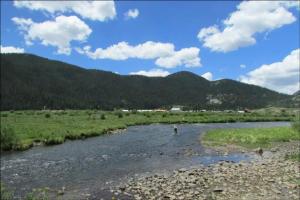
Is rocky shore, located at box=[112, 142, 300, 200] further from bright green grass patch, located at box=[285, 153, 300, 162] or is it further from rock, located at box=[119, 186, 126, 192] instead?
bright green grass patch, located at box=[285, 153, 300, 162]

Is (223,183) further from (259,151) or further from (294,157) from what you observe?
(259,151)

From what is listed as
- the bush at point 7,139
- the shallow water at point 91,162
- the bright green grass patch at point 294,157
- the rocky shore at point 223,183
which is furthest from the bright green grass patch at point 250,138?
the bush at point 7,139

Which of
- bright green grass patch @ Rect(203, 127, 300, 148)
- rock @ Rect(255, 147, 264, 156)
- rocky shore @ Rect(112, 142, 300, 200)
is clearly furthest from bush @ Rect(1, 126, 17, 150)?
rock @ Rect(255, 147, 264, 156)

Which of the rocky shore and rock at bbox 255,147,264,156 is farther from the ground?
rock at bbox 255,147,264,156

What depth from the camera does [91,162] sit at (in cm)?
3916

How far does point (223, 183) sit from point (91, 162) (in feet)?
51.1

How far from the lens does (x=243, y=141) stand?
177ft

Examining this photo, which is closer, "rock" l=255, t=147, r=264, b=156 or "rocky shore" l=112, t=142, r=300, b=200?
"rocky shore" l=112, t=142, r=300, b=200

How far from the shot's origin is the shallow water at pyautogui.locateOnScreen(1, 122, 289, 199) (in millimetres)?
29919

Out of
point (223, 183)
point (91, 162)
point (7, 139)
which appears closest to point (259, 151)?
point (223, 183)

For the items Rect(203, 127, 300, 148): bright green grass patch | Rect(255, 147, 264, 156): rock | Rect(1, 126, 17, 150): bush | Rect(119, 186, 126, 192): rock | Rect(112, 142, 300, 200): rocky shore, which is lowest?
Rect(119, 186, 126, 192): rock

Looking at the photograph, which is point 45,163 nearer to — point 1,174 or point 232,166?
point 1,174

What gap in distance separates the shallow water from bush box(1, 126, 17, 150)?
2533mm

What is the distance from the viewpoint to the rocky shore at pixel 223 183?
81.6 ft
